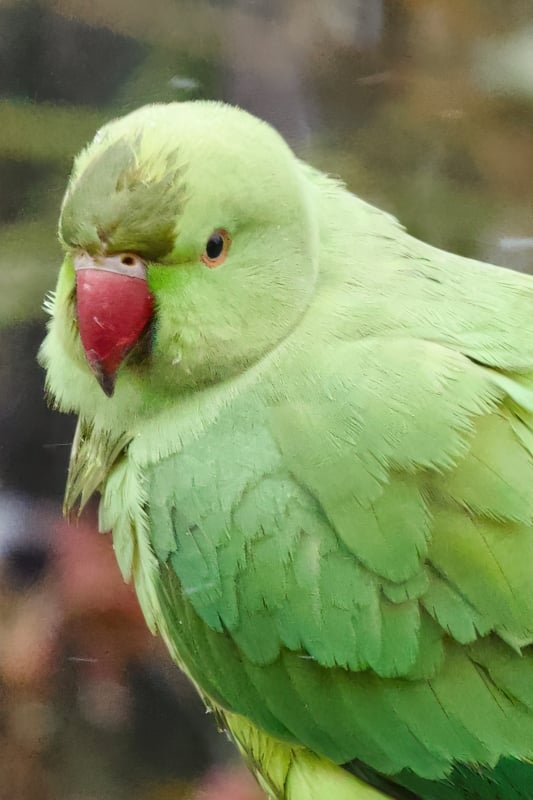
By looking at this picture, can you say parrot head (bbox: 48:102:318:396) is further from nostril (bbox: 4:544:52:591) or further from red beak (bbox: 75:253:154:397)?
nostril (bbox: 4:544:52:591)

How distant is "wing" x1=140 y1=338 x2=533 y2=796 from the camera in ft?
1.89

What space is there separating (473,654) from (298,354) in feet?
0.94

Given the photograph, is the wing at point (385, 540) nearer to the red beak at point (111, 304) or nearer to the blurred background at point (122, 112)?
the red beak at point (111, 304)

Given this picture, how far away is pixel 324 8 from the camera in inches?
31.7

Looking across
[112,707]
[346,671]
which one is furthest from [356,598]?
[112,707]

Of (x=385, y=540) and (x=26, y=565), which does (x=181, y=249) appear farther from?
(x=26, y=565)

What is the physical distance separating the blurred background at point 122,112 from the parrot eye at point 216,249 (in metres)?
0.27

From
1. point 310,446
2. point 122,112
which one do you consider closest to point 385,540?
point 310,446

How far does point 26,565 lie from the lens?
914 millimetres

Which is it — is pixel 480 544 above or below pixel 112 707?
above

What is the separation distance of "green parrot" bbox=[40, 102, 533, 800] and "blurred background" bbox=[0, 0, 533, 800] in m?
0.20

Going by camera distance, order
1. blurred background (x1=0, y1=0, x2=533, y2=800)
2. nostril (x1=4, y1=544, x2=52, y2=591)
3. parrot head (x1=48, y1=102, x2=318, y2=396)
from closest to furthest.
A: parrot head (x1=48, y1=102, x2=318, y2=396), blurred background (x1=0, y1=0, x2=533, y2=800), nostril (x1=4, y1=544, x2=52, y2=591)

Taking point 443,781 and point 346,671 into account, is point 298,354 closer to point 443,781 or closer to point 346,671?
point 346,671

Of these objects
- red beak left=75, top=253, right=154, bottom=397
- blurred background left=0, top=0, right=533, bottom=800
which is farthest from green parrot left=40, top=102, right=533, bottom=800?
blurred background left=0, top=0, right=533, bottom=800
